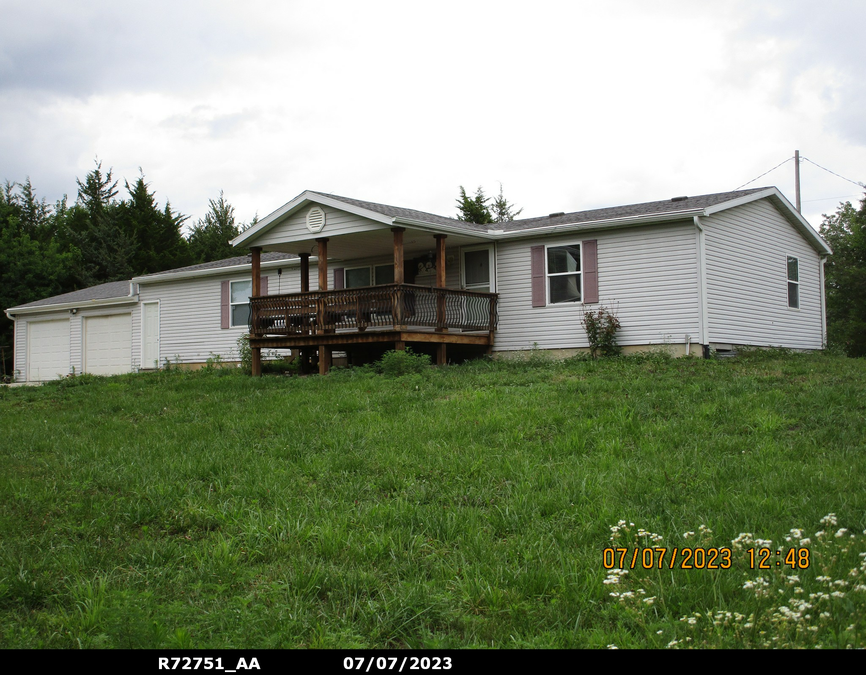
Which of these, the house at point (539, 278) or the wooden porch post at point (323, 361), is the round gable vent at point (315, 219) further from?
the wooden porch post at point (323, 361)

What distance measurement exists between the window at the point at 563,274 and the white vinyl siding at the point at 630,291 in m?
0.16

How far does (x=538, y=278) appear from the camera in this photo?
15.8 meters

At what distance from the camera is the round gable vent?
1525 centimetres

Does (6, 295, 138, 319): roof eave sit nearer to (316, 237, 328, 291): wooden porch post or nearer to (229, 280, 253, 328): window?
(229, 280, 253, 328): window

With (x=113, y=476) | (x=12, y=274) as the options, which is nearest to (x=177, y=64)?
(x=113, y=476)

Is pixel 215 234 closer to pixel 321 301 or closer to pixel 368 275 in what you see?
pixel 368 275

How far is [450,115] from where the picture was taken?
1981 centimetres

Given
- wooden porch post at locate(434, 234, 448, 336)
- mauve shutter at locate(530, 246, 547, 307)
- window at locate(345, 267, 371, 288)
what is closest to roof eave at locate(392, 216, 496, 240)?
wooden porch post at locate(434, 234, 448, 336)

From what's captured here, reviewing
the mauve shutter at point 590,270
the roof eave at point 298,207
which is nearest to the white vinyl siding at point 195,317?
the roof eave at point 298,207

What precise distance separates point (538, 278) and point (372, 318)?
12.8ft

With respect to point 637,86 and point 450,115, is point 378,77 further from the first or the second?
point 637,86

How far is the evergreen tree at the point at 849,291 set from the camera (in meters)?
27.1

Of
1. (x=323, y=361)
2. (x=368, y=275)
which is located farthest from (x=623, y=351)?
(x=368, y=275)

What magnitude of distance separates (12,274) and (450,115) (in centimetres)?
2163
